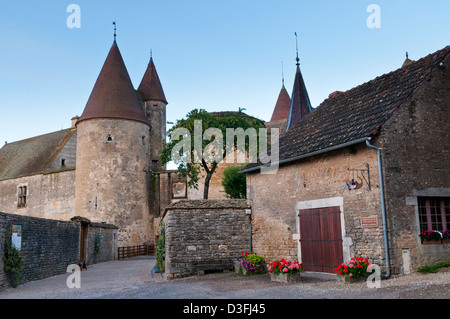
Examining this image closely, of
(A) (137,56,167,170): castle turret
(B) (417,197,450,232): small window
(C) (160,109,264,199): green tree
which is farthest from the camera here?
(A) (137,56,167,170): castle turret

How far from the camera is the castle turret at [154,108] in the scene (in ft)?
119

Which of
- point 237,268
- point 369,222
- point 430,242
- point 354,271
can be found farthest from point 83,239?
point 430,242

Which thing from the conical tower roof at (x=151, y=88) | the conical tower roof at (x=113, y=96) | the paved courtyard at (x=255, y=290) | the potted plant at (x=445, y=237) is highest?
the conical tower roof at (x=151, y=88)

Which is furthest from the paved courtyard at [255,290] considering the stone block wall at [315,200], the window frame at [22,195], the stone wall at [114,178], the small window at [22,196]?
the small window at [22,196]

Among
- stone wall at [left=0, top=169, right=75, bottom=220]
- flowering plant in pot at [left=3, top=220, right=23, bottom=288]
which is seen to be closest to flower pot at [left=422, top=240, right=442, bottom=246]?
flowering plant in pot at [left=3, top=220, right=23, bottom=288]

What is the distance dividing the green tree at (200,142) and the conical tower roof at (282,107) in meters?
18.9

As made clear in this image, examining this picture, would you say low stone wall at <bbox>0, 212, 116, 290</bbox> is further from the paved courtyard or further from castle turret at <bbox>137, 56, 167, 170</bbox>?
castle turret at <bbox>137, 56, 167, 170</bbox>

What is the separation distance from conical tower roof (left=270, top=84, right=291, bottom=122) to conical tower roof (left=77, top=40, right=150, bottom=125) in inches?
644

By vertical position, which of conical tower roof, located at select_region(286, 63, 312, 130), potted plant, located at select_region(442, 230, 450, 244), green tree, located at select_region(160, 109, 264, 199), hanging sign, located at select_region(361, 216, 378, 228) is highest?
conical tower roof, located at select_region(286, 63, 312, 130)

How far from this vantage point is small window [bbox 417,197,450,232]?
10.5 metres

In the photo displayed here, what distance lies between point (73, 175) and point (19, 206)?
7.41 meters

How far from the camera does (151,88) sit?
1460 inches

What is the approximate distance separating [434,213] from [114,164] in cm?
2325

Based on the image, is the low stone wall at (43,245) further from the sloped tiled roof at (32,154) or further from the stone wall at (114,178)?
the sloped tiled roof at (32,154)
